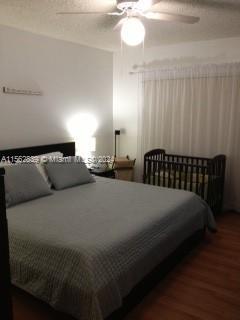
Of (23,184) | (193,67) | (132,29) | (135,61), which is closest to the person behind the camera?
(132,29)

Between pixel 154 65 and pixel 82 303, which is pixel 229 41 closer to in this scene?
pixel 154 65

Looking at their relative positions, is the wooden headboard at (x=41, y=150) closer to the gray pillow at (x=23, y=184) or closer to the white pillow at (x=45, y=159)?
the white pillow at (x=45, y=159)

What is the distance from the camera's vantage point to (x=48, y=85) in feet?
12.6

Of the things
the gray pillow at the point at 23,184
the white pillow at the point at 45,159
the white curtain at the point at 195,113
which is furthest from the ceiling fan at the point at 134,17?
the white curtain at the point at 195,113

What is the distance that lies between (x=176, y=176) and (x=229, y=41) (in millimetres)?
1950

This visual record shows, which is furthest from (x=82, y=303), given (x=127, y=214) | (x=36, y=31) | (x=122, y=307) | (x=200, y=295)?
(x=36, y=31)

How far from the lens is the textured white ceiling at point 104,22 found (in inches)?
101

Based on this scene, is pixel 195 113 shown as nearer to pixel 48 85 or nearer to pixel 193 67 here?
pixel 193 67

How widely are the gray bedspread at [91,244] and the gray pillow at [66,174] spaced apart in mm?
341

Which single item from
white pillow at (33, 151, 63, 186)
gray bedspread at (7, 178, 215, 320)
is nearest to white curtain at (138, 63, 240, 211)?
gray bedspread at (7, 178, 215, 320)

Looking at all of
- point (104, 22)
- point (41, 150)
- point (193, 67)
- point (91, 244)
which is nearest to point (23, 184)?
point (41, 150)

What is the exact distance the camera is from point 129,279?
1.98 metres

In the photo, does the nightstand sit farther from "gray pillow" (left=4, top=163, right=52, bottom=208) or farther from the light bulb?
the light bulb

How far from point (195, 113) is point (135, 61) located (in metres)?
1.35
